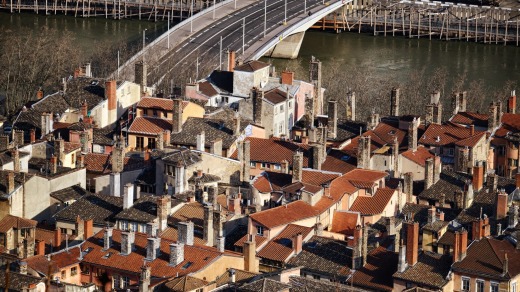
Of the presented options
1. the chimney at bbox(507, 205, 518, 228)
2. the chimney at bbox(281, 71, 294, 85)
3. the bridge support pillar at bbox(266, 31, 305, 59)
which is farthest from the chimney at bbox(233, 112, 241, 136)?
the bridge support pillar at bbox(266, 31, 305, 59)

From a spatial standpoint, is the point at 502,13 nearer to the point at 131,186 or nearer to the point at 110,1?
the point at 110,1

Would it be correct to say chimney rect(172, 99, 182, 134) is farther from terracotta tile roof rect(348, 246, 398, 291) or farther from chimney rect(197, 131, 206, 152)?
terracotta tile roof rect(348, 246, 398, 291)

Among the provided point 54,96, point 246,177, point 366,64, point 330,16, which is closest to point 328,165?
point 246,177

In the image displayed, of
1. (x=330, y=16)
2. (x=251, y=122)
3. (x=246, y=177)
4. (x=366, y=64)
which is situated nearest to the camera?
(x=246, y=177)

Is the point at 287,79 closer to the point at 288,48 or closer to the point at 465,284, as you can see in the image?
the point at 465,284

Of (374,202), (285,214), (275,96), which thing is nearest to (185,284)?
(285,214)

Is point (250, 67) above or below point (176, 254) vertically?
above
